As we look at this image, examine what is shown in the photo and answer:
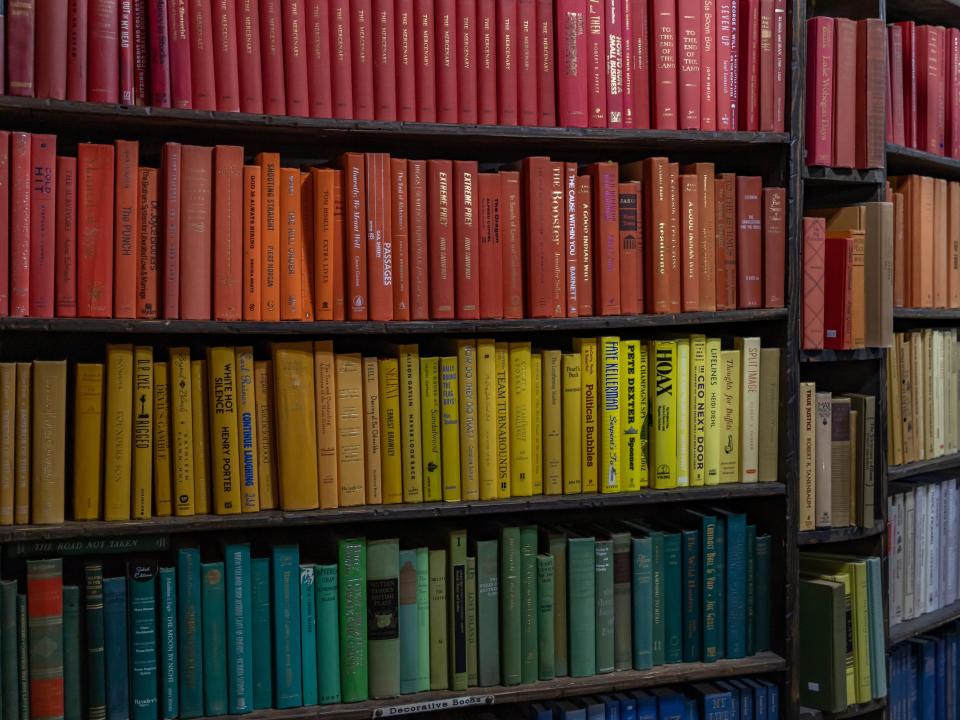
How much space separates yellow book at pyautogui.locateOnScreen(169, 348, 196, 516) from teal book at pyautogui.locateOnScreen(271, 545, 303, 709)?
0.66 feet

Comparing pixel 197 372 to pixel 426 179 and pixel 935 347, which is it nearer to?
pixel 426 179

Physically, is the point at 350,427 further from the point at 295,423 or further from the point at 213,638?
the point at 213,638

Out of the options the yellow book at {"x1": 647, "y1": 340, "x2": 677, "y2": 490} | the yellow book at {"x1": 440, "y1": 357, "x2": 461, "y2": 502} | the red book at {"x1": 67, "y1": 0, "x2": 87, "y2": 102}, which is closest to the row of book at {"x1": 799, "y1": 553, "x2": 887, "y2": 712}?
the yellow book at {"x1": 647, "y1": 340, "x2": 677, "y2": 490}

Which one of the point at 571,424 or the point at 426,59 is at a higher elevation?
the point at 426,59

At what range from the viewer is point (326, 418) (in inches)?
69.7

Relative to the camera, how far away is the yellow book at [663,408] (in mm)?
1957

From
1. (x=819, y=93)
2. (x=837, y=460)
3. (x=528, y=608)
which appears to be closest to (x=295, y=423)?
(x=528, y=608)

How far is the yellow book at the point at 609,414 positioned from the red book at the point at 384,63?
632 millimetres

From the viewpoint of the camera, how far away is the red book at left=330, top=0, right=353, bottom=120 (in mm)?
1729

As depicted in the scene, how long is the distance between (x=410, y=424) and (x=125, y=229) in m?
0.63

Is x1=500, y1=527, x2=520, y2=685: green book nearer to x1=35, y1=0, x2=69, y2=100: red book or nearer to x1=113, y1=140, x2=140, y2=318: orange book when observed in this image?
x1=113, y1=140, x2=140, y2=318: orange book

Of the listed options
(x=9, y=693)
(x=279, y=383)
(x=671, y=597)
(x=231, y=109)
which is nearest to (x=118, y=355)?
(x=279, y=383)

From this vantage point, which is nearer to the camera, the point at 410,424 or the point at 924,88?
the point at 410,424

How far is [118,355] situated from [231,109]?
49 cm
